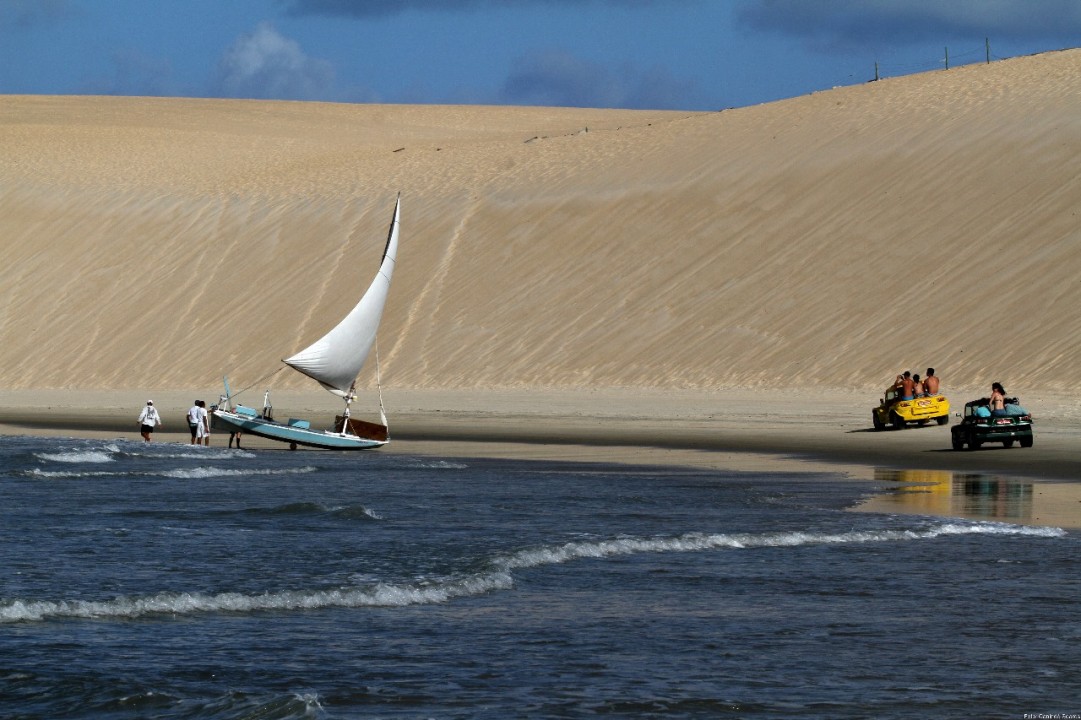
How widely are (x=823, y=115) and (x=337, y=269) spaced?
1974 cm

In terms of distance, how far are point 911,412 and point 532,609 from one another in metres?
19.6

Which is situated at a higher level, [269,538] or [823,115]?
[823,115]

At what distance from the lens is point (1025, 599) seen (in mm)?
10602

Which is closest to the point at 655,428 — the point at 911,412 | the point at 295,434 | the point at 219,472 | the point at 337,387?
the point at 911,412

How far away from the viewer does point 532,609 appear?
421 inches

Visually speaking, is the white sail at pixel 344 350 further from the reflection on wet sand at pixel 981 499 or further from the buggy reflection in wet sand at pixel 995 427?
the reflection on wet sand at pixel 981 499

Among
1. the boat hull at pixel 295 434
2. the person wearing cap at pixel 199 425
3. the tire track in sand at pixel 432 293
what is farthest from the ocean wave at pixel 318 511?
the tire track in sand at pixel 432 293

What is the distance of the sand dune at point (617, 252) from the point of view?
42406 millimetres

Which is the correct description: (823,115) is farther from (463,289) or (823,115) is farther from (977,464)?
(977,464)

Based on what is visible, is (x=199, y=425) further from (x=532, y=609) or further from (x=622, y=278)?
(x=622, y=278)

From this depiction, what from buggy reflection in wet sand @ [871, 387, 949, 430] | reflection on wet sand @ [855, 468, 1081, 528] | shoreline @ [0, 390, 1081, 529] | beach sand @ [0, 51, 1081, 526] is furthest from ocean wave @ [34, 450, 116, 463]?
buggy reflection in wet sand @ [871, 387, 949, 430]

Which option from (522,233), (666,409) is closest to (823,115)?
(522,233)

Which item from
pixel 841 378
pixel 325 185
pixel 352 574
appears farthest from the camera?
pixel 325 185

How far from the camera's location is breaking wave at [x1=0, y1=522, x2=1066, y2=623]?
10695 mm
